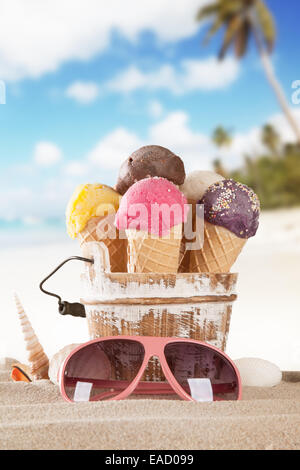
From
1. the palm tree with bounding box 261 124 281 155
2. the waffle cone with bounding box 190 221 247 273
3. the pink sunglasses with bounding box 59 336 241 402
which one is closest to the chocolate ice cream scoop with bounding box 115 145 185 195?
the waffle cone with bounding box 190 221 247 273

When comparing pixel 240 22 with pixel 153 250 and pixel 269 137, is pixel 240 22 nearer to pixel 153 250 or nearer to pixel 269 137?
pixel 269 137

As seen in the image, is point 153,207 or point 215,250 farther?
point 215,250

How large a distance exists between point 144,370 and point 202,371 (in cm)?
17

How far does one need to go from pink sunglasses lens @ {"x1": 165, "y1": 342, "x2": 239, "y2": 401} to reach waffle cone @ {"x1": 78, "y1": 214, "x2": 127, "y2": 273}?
0.42 m

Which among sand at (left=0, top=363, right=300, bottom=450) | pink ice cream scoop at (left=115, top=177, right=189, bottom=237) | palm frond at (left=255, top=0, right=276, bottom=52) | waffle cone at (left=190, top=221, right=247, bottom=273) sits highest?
palm frond at (left=255, top=0, right=276, bottom=52)

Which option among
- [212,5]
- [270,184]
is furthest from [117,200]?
[212,5]

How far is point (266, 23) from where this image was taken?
50.3 feet

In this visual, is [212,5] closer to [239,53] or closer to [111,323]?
[239,53]

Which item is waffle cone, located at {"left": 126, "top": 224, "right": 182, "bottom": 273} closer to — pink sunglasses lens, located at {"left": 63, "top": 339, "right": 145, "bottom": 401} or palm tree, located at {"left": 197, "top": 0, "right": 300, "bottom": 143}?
pink sunglasses lens, located at {"left": 63, "top": 339, "right": 145, "bottom": 401}

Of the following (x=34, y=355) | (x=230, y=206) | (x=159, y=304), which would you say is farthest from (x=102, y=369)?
(x=230, y=206)

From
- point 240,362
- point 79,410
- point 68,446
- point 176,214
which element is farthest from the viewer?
point 240,362

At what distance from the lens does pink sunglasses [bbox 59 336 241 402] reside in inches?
59.0

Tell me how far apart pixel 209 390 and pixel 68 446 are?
1.94 feet

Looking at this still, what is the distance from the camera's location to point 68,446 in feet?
3.28
